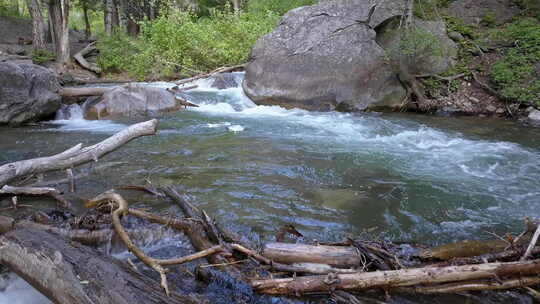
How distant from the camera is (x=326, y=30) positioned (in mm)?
12352

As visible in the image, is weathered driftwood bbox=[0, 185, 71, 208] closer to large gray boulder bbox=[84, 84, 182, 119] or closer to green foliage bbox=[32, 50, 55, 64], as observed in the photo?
large gray boulder bbox=[84, 84, 182, 119]

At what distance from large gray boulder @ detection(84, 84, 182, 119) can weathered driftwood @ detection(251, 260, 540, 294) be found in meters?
8.82

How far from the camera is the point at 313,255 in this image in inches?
120

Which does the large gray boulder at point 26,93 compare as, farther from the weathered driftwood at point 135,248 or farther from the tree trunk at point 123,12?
the tree trunk at point 123,12

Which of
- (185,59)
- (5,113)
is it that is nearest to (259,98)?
(185,59)

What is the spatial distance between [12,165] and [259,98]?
29.5ft

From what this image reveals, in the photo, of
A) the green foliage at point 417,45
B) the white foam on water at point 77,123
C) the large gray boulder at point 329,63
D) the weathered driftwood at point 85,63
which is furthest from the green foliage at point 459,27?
the weathered driftwood at point 85,63

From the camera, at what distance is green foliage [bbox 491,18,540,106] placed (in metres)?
10.8

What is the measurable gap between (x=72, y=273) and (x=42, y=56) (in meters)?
18.5

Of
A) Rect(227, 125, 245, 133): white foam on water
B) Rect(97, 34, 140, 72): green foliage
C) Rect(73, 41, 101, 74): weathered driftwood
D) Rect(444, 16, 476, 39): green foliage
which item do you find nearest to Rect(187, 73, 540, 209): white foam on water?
Rect(227, 125, 245, 133): white foam on water

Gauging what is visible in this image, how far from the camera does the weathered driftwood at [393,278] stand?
2752 millimetres

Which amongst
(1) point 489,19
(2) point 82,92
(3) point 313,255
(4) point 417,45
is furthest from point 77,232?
(1) point 489,19

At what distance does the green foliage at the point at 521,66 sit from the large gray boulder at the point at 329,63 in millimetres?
2910

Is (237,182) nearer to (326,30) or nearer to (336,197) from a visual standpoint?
(336,197)
